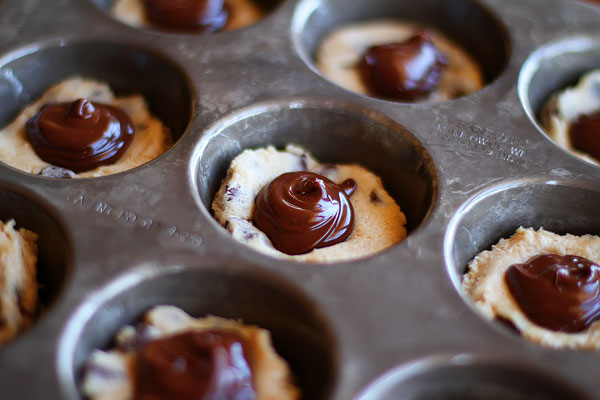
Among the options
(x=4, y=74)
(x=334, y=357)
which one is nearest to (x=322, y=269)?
(x=334, y=357)

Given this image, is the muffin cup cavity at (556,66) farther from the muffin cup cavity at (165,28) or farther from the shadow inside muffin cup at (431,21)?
the muffin cup cavity at (165,28)

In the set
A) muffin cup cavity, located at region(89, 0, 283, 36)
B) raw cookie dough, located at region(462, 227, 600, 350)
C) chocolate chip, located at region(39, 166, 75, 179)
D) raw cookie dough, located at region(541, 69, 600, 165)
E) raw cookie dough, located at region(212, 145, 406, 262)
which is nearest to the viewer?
raw cookie dough, located at region(462, 227, 600, 350)

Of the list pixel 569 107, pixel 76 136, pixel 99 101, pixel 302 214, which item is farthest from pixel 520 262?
pixel 99 101

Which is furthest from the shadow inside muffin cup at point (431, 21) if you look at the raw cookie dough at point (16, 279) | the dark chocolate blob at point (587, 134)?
the raw cookie dough at point (16, 279)

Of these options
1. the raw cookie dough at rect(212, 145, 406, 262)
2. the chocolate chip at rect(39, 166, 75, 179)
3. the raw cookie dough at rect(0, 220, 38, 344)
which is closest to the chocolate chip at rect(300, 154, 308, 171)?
the raw cookie dough at rect(212, 145, 406, 262)

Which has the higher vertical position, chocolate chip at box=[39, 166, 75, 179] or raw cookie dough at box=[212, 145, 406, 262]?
chocolate chip at box=[39, 166, 75, 179]

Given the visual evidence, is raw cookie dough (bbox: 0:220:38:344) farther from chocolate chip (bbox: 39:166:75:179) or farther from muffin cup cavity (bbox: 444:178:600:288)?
muffin cup cavity (bbox: 444:178:600:288)

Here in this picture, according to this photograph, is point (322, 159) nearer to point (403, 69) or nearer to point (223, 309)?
point (403, 69)

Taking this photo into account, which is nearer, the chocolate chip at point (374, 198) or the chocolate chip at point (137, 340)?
the chocolate chip at point (137, 340)
